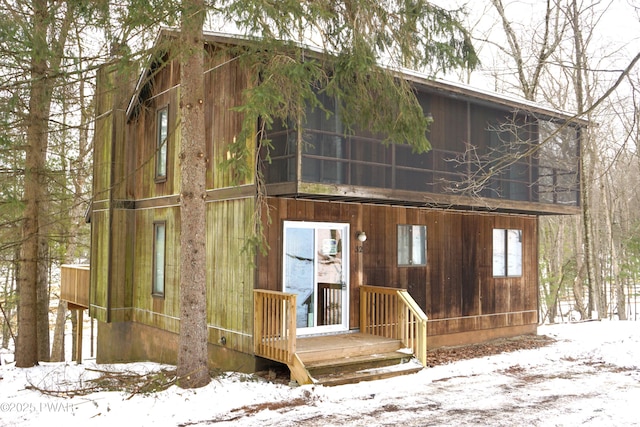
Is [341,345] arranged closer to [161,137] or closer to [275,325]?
[275,325]

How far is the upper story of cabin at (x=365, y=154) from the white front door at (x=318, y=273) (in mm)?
780

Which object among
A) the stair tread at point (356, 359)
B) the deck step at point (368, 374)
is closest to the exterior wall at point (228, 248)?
the stair tread at point (356, 359)

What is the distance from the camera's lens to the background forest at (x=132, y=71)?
798cm

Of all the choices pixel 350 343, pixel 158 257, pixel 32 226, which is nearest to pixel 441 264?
pixel 350 343

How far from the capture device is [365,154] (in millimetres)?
9969

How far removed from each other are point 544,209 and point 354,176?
16.8 feet

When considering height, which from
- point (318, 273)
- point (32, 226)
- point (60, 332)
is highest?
point (32, 226)

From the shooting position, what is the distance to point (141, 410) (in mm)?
6961

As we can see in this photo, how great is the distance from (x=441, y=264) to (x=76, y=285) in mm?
9807

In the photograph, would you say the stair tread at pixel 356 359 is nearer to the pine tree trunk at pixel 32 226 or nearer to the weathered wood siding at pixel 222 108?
the weathered wood siding at pixel 222 108

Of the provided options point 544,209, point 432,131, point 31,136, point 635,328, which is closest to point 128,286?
point 31,136

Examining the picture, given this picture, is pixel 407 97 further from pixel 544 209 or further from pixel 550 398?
pixel 544 209

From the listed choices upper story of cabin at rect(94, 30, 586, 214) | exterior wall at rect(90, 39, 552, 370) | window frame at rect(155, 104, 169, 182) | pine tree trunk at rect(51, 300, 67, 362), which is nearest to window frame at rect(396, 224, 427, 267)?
exterior wall at rect(90, 39, 552, 370)

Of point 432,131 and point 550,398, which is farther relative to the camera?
point 432,131
